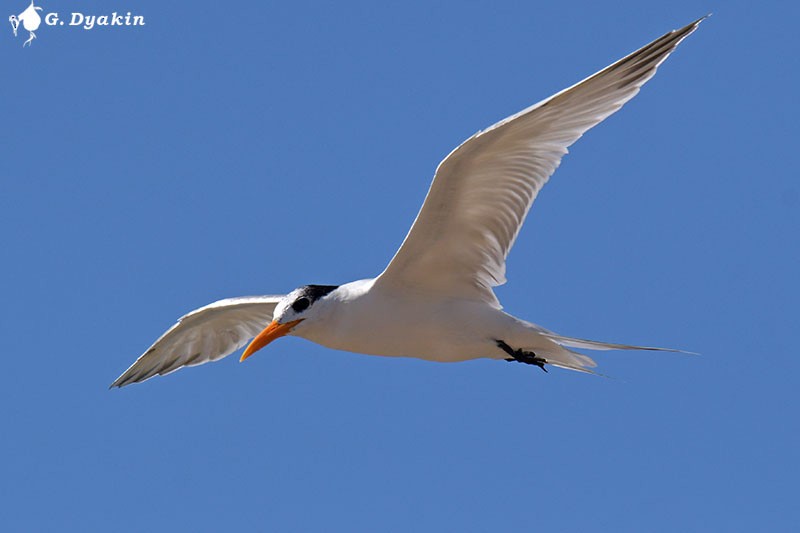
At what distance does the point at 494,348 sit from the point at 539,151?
1639 mm

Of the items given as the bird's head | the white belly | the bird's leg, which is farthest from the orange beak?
the bird's leg

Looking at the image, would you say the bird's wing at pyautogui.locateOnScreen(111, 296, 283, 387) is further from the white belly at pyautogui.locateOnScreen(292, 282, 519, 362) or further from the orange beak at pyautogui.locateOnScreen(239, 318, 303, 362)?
the white belly at pyautogui.locateOnScreen(292, 282, 519, 362)

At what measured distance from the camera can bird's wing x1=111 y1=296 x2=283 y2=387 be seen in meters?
11.8

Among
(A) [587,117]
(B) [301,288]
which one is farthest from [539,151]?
(B) [301,288]

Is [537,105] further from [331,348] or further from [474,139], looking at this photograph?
[331,348]

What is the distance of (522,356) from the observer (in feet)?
30.9

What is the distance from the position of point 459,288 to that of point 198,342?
371 cm

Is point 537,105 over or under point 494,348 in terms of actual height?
over

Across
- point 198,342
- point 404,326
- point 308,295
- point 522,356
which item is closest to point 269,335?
point 308,295

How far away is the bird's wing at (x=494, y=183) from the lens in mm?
8219

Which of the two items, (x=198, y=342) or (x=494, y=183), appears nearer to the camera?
(x=494, y=183)

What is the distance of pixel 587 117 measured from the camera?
8.50m

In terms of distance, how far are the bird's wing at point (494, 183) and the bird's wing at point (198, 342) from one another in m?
2.90

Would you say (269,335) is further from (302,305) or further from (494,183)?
(494,183)
